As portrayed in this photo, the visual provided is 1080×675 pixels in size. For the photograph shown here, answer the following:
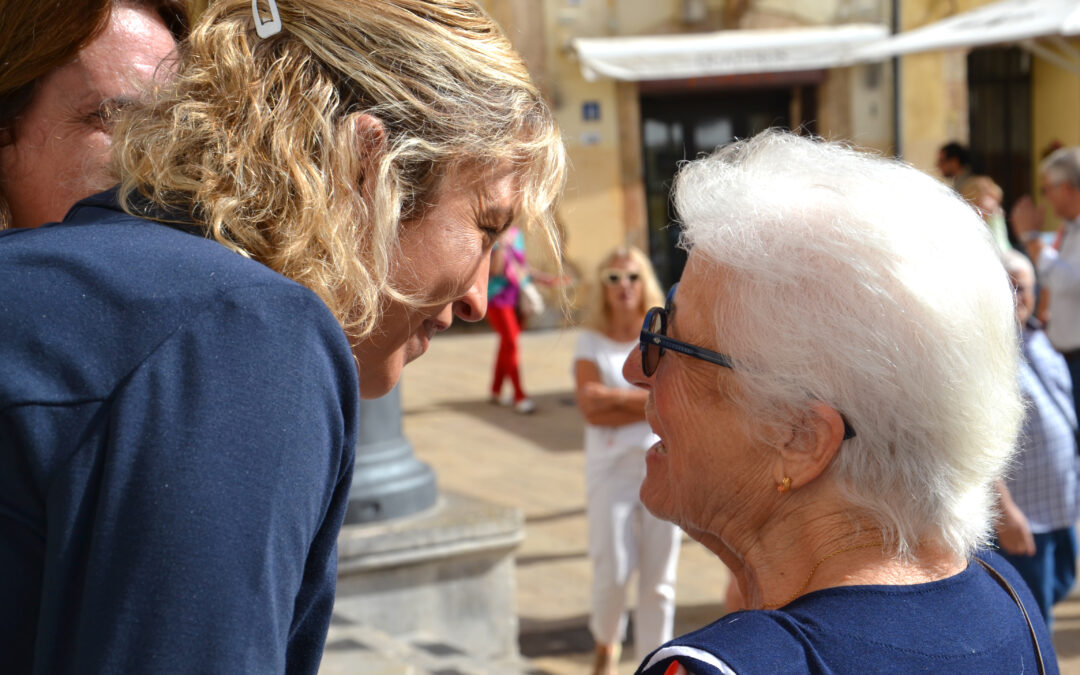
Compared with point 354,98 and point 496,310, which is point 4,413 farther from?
point 496,310

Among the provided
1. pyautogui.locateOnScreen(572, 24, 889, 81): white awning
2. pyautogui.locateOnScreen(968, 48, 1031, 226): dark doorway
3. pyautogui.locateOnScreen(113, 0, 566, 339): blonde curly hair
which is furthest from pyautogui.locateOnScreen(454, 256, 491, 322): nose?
pyautogui.locateOnScreen(968, 48, 1031, 226): dark doorway

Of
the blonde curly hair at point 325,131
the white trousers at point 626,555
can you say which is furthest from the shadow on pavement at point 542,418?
the blonde curly hair at point 325,131

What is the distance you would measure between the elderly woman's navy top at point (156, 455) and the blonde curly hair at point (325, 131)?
0.46 feet

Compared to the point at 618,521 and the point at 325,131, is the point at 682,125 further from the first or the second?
the point at 325,131

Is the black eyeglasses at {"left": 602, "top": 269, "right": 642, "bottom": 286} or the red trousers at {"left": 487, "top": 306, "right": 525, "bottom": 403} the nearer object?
the black eyeglasses at {"left": 602, "top": 269, "right": 642, "bottom": 286}

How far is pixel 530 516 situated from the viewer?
275 inches

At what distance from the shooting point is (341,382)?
3.54 feet

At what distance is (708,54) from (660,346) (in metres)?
14.8

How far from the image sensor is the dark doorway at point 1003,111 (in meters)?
17.8

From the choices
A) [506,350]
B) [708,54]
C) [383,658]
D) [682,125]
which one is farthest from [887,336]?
[682,125]

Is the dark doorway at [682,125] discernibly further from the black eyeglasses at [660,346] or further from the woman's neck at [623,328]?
the black eyeglasses at [660,346]

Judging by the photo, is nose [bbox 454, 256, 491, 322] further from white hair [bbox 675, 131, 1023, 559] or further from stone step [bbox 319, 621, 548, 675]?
stone step [bbox 319, 621, 548, 675]

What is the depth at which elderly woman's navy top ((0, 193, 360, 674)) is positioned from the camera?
966 millimetres

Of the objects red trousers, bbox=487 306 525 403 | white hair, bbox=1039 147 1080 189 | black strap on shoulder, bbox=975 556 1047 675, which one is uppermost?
black strap on shoulder, bbox=975 556 1047 675
